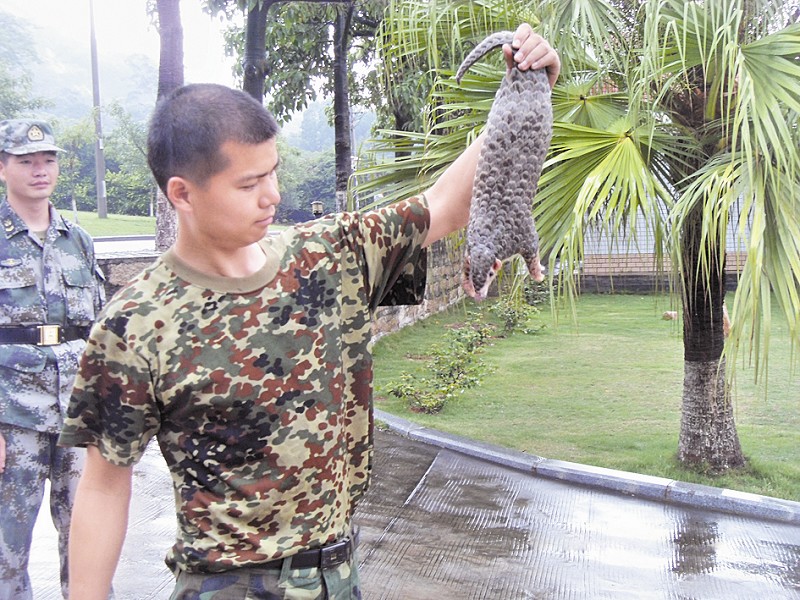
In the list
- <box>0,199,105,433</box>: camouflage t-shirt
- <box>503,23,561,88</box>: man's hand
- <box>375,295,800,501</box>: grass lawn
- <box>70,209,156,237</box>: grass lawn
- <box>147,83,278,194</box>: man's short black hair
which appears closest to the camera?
<box>147,83,278,194</box>: man's short black hair

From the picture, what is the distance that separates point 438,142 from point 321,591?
13.2 feet

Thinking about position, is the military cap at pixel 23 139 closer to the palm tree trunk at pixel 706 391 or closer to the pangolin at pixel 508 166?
the pangolin at pixel 508 166

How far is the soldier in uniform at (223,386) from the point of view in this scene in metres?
1.61

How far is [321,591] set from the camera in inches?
66.5

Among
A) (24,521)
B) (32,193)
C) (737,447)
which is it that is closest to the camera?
(24,521)

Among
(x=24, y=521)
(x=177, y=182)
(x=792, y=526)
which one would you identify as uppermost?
(x=177, y=182)

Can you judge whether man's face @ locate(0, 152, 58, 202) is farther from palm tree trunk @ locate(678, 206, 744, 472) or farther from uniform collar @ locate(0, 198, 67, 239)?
palm tree trunk @ locate(678, 206, 744, 472)

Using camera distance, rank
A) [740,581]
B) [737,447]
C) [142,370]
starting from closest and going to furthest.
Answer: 1. [142,370]
2. [740,581]
3. [737,447]

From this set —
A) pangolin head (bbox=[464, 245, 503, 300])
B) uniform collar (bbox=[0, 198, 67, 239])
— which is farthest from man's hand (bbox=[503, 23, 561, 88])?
uniform collar (bbox=[0, 198, 67, 239])

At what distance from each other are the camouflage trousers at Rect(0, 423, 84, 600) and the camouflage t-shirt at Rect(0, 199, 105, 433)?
0.07 meters

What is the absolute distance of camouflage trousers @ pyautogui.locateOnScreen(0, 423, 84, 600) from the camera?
3141mm

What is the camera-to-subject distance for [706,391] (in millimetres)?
6047

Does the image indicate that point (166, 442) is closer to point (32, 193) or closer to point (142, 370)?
point (142, 370)

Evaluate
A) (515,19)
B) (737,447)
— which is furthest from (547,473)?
(515,19)
